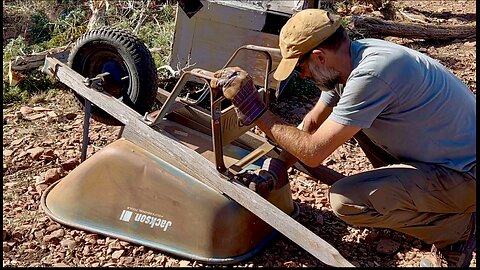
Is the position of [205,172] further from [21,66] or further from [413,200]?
[21,66]

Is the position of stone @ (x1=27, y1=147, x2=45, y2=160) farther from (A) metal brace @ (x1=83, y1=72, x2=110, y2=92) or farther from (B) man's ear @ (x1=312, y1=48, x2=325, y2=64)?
(B) man's ear @ (x1=312, y1=48, x2=325, y2=64)

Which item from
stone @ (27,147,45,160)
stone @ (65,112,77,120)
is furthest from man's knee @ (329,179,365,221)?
stone @ (65,112,77,120)

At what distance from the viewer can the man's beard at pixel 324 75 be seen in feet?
12.1

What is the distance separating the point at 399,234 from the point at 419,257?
267mm

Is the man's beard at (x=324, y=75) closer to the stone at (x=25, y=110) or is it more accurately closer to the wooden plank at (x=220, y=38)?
the wooden plank at (x=220, y=38)

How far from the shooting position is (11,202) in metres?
4.70

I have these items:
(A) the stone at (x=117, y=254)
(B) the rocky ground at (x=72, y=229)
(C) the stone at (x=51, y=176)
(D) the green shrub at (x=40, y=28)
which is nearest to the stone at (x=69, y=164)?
(B) the rocky ground at (x=72, y=229)

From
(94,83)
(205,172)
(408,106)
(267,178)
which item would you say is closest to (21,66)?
(94,83)

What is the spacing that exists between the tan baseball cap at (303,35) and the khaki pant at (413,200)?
2.58ft

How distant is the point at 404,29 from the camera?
869 cm

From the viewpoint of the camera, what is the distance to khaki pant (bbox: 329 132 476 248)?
3869 millimetres

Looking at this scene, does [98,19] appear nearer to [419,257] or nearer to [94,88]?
[94,88]

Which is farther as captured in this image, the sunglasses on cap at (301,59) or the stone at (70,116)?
the stone at (70,116)

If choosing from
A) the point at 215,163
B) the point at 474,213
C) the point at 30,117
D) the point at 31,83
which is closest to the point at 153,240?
the point at 215,163
